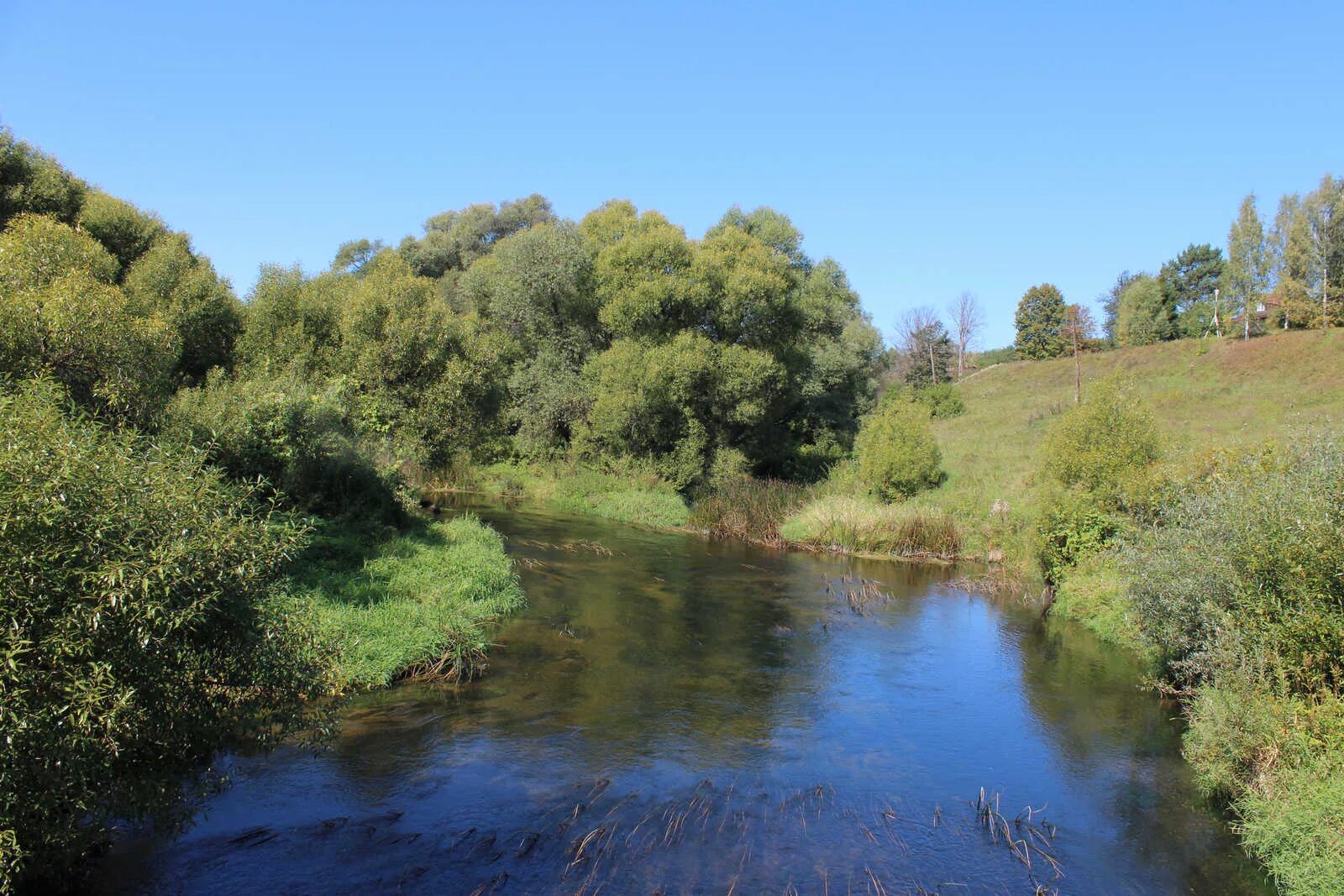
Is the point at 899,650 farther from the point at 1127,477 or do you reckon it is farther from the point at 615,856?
the point at 615,856

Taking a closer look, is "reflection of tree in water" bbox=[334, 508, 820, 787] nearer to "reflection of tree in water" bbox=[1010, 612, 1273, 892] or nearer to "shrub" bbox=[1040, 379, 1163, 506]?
"reflection of tree in water" bbox=[1010, 612, 1273, 892]

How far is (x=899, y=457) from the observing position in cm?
3241

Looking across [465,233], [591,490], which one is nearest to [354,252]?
[465,233]

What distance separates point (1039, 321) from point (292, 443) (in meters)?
83.1

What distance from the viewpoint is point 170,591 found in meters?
6.45

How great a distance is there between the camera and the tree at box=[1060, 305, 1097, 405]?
177 feet

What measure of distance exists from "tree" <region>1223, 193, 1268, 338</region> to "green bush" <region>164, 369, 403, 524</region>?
66032 mm

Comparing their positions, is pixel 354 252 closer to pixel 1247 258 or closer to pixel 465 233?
pixel 465 233

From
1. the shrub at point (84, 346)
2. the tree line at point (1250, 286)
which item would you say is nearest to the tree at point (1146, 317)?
the tree line at point (1250, 286)

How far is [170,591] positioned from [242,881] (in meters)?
3.63

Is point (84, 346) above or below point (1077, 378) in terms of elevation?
below

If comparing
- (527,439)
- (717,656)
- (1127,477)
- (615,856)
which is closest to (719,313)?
(527,439)

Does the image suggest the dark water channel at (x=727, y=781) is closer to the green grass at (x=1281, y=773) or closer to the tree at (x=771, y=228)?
the green grass at (x=1281, y=773)

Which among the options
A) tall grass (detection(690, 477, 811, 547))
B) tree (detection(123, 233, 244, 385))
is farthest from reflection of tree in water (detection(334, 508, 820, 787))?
tree (detection(123, 233, 244, 385))
